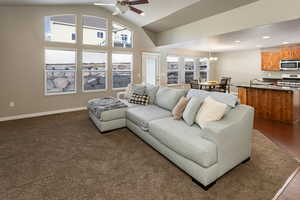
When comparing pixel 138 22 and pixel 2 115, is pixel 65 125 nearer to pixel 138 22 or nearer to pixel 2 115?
pixel 2 115

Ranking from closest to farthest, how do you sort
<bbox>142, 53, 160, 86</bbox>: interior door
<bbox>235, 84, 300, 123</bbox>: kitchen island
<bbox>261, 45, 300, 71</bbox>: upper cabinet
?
<bbox>235, 84, 300, 123</bbox>: kitchen island
<bbox>261, 45, 300, 71</bbox>: upper cabinet
<bbox>142, 53, 160, 86</bbox>: interior door

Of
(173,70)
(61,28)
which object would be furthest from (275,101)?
(61,28)

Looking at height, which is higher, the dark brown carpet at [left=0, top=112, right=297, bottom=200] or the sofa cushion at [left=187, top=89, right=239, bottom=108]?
the sofa cushion at [left=187, top=89, right=239, bottom=108]

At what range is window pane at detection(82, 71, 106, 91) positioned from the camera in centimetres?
631

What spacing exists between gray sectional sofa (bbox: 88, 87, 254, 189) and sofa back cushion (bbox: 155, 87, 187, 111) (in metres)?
0.54

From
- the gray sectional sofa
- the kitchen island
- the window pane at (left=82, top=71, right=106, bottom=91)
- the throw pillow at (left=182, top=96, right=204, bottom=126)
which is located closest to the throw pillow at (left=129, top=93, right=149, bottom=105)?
Result: the gray sectional sofa

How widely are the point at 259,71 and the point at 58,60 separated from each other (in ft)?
28.8

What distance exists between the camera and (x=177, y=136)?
235 cm

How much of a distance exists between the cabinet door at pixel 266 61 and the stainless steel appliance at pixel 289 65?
49 cm

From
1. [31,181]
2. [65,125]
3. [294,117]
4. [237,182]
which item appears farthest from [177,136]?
[294,117]

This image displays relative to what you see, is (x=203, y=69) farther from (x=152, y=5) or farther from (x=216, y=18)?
(x=152, y=5)

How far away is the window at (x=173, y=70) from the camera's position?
8.89 meters

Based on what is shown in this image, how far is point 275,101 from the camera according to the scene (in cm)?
479

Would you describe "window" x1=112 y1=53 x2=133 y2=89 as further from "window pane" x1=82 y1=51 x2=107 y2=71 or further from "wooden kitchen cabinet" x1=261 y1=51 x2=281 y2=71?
"wooden kitchen cabinet" x1=261 y1=51 x2=281 y2=71
